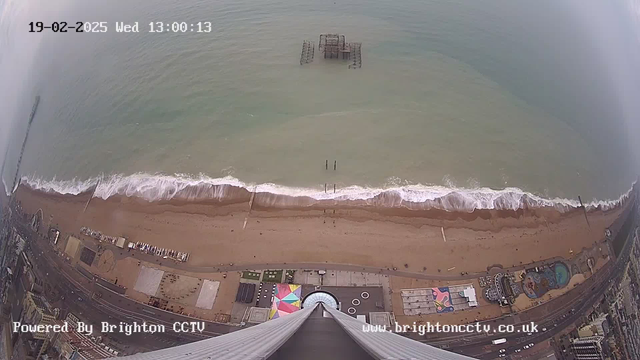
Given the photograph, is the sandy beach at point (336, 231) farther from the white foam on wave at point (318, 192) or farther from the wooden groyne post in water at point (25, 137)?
the wooden groyne post in water at point (25, 137)

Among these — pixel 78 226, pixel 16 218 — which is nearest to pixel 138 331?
pixel 78 226

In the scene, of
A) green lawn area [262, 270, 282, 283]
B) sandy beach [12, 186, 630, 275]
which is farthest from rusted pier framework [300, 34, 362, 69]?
green lawn area [262, 270, 282, 283]

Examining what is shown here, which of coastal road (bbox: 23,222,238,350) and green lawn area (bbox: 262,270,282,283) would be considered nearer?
coastal road (bbox: 23,222,238,350)

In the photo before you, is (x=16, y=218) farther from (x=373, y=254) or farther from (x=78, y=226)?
(x=373, y=254)

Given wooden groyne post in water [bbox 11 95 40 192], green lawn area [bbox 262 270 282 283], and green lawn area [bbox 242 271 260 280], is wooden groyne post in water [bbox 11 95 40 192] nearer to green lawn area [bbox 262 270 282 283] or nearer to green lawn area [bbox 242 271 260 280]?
green lawn area [bbox 242 271 260 280]

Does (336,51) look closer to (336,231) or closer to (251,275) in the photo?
(336,231)

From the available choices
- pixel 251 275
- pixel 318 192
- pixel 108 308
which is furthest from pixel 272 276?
pixel 108 308
